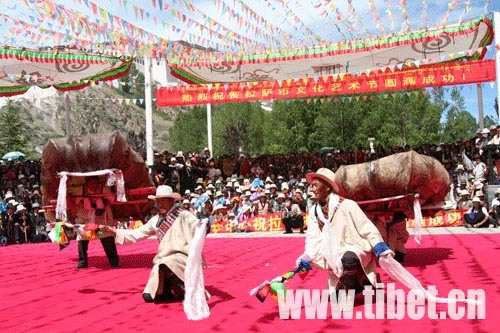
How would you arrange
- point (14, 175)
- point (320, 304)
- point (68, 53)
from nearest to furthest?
1. point (320, 304)
2. point (68, 53)
3. point (14, 175)

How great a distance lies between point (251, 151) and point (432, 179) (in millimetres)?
41142

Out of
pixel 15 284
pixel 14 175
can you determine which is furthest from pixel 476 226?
pixel 14 175

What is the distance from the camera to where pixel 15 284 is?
22.1ft

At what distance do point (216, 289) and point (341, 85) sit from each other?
1281cm

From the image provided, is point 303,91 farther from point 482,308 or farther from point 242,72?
point 482,308

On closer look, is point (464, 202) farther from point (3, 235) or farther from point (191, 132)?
point (191, 132)

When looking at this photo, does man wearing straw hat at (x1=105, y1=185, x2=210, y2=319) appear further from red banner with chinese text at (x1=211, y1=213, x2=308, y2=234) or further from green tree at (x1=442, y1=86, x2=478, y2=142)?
green tree at (x1=442, y1=86, x2=478, y2=142)

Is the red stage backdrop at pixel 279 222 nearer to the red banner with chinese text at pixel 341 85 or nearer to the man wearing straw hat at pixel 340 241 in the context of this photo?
the red banner with chinese text at pixel 341 85

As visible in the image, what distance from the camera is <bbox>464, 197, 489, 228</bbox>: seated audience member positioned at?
476 inches

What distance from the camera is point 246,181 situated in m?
17.8

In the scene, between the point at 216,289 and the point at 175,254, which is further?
the point at 216,289

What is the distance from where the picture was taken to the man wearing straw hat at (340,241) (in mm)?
4500

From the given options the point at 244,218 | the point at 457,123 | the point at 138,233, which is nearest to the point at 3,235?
the point at 244,218

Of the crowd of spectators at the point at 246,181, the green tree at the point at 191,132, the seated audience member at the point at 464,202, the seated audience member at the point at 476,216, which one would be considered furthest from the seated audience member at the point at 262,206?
the green tree at the point at 191,132
